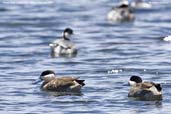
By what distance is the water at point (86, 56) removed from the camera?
20.5 m

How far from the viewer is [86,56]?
28.7 metres

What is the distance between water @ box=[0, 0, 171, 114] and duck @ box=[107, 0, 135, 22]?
402 millimetres

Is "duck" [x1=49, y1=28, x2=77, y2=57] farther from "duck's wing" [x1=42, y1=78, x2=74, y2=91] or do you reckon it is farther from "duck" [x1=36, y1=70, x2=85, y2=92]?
"duck's wing" [x1=42, y1=78, x2=74, y2=91]

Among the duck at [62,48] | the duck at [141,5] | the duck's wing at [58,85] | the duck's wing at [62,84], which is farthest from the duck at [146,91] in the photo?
the duck at [141,5]

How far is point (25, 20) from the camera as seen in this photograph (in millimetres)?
38594

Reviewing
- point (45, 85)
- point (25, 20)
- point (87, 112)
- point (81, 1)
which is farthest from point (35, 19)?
point (87, 112)

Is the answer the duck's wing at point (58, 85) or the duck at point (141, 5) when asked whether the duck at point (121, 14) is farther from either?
the duck's wing at point (58, 85)

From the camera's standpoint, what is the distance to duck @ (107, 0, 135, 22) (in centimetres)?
4003

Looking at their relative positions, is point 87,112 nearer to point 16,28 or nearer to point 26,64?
point 26,64

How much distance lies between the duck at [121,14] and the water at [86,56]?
0.40 metres

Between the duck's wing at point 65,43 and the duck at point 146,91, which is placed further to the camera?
the duck's wing at point 65,43

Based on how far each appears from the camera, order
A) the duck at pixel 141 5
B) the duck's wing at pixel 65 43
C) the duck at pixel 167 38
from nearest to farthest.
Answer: the duck's wing at pixel 65 43 < the duck at pixel 167 38 < the duck at pixel 141 5

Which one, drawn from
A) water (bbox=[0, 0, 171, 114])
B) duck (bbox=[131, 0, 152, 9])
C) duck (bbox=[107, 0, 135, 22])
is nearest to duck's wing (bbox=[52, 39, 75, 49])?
water (bbox=[0, 0, 171, 114])

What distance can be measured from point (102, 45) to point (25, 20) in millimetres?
8109
